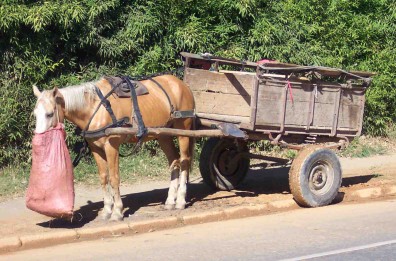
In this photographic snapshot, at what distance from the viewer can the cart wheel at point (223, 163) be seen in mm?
11719

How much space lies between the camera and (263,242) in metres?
8.70

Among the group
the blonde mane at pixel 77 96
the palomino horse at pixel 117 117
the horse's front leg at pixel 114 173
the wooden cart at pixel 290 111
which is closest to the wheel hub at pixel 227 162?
the wooden cart at pixel 290 111

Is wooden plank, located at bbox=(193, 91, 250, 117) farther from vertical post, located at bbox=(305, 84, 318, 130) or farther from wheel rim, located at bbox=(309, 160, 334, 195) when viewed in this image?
wheel rim, located at bbox=(309, 160, 334, 195)

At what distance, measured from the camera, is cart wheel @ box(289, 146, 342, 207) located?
10.5m

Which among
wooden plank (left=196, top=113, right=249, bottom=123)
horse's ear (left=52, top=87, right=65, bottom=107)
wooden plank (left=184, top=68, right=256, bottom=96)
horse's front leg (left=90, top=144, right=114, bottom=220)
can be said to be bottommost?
horse's front leg (left=90, top=144, right=114, bottom=220)

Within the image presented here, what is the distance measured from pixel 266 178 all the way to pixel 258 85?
11.3 ft

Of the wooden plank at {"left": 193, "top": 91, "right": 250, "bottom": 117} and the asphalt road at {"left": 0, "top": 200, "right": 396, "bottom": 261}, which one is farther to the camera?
the wooden plank at {"left": 193, "top": 91, "right": 250, "bottom": 117}

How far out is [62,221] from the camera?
386 inches

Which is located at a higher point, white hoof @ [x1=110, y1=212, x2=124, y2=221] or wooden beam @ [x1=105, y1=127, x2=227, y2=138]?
wooden beam @ [x1=105, y1=127, x2=227, y2=138]

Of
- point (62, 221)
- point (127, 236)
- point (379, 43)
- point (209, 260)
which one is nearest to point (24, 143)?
point (62, 221)

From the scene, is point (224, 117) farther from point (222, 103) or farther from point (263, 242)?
point (263, 242)

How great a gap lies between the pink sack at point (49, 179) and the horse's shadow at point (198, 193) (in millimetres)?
512

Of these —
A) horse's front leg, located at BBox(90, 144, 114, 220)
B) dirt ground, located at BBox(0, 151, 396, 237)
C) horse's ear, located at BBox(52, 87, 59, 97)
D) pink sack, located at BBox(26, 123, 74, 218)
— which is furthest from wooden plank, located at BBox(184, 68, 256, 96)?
pink sack, located at BBox(26, 123, 74, 218)

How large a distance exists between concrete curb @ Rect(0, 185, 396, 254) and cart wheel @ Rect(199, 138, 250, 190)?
133 cm
